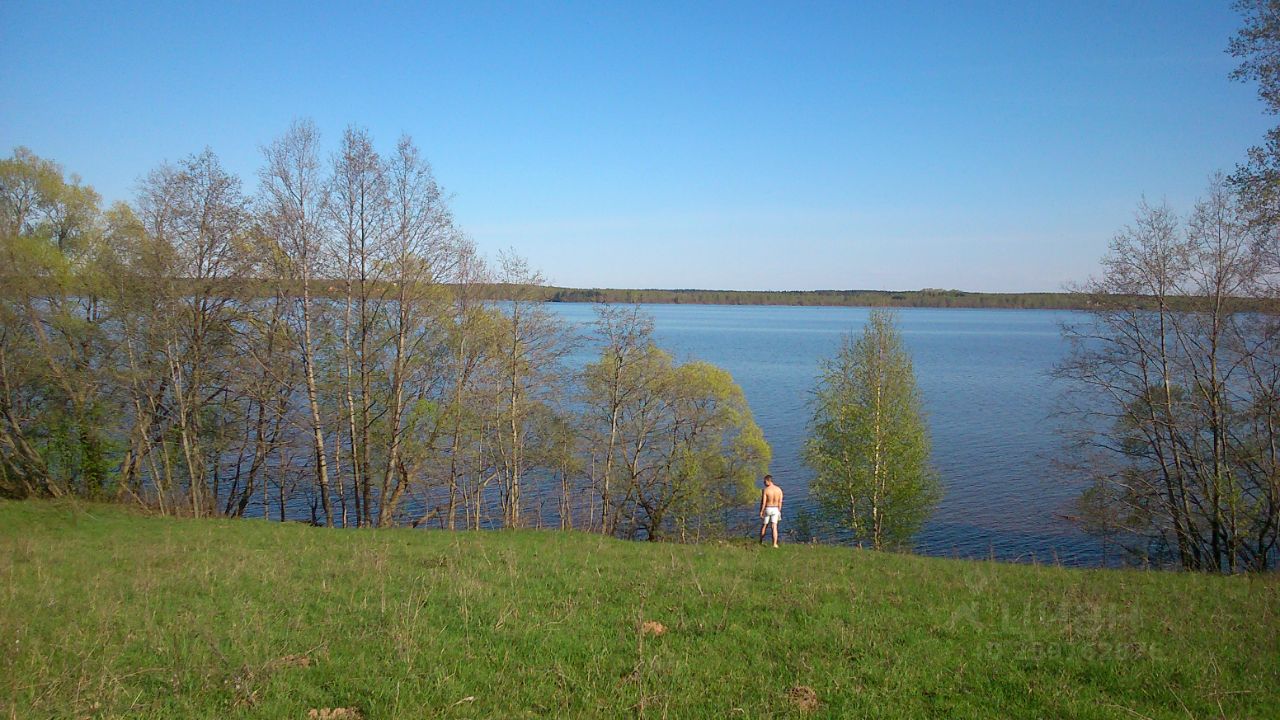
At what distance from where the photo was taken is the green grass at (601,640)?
576 cm

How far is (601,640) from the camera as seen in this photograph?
7.14 metres

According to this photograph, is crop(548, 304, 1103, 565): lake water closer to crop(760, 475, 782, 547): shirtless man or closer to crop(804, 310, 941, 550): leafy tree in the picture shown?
crop(804, 310, 941, 550): leafy tree

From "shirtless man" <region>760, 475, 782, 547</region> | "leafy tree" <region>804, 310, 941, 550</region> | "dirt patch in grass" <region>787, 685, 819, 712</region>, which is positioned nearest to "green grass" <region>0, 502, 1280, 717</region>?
"dirt patch in grass" <region>787, 685, 819, 712</region>

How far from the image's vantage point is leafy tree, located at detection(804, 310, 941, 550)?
2969cm

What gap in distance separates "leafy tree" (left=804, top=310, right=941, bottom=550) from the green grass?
730 inches

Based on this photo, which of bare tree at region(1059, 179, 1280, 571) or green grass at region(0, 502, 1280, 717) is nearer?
green grass at region(0, 502, 1280, 717)

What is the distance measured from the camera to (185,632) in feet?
22.9

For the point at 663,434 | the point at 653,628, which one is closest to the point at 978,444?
the point at 663,434

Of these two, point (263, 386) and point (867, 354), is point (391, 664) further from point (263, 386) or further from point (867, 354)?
point (867, 354)

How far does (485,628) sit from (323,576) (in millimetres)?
3542

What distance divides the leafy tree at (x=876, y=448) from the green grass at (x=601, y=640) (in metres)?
18.5

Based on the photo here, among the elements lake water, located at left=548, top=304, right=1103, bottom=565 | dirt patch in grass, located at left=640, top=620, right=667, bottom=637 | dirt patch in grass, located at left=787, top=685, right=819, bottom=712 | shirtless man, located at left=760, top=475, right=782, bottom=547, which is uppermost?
dirt patch in grass, located at left=787, top=685, right=819, bottom=712

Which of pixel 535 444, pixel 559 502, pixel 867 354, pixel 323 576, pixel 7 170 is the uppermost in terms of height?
pixel 7 170

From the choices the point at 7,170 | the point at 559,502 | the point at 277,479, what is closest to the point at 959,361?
the point at 559,502
